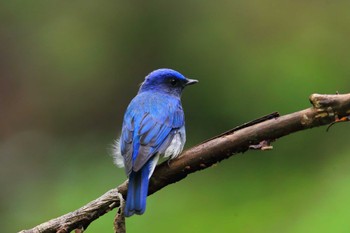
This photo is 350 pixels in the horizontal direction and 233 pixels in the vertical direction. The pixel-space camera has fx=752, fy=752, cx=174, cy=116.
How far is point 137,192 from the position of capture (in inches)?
147

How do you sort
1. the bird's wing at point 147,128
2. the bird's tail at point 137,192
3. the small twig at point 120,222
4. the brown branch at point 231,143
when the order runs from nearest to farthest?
1. the brown branch at point 231,143
2. the small twig at point 120,222
3. the bird's tail at point 137,192
4. the bird's wing at point 147,128

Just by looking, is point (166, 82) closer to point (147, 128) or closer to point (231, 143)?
point (147, 128)

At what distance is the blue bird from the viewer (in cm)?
380

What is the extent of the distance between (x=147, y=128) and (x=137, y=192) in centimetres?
67

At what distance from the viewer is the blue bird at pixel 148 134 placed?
12.5 ft

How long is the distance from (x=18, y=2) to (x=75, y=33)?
1124 millimetres

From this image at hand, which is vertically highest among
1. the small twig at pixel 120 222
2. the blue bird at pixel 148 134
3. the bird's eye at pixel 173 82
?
the bird's eye at pixel 173 82

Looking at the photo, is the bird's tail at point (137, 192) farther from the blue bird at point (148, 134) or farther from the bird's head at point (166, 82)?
the bird's head at point (166, 82)

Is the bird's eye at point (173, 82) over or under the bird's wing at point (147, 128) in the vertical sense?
over

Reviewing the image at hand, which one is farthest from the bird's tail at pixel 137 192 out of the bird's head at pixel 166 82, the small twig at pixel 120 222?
the bird's head at pixel 166 82

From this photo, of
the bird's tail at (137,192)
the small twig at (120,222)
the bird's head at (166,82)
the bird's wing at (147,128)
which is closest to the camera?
the small twig at (120,222)

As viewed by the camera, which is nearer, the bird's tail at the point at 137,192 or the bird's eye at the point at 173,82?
the bird's tail at the point at 137,192

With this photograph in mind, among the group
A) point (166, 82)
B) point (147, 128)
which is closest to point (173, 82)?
point (166, 82)

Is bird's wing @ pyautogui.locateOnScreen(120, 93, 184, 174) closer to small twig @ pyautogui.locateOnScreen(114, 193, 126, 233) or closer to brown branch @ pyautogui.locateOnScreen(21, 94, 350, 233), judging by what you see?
brown branch @ pyautogui.locateOnScreen(21, 94, 350, 233)
